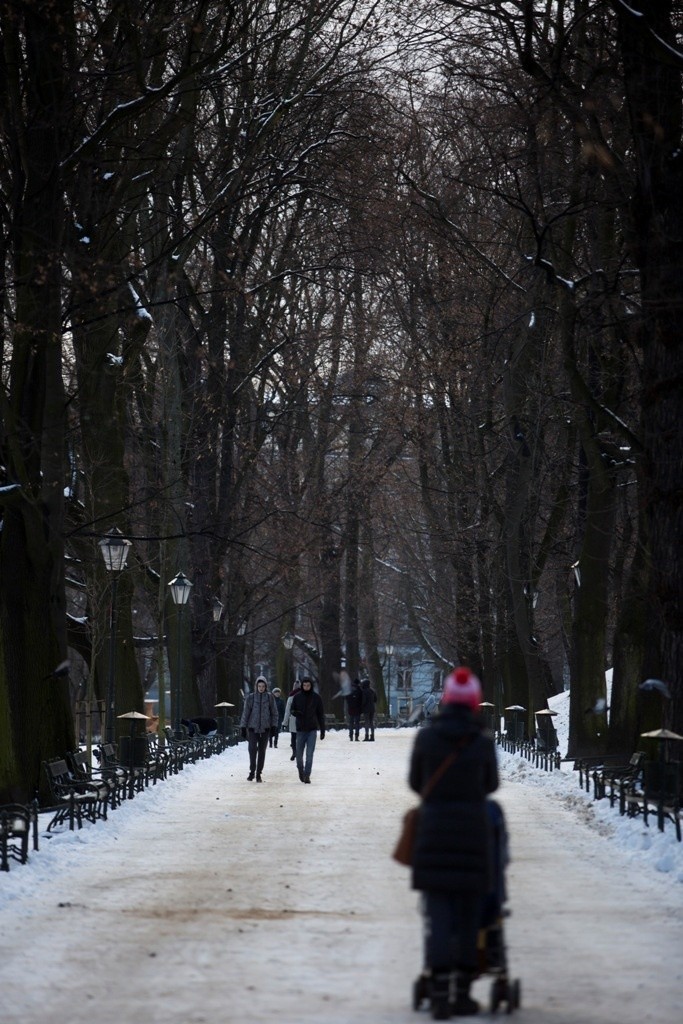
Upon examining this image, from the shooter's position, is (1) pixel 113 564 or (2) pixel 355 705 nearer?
(1) pixel 113 564

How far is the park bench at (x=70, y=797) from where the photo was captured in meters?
19.3

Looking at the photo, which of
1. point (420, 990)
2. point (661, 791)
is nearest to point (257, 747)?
point (661, 791)

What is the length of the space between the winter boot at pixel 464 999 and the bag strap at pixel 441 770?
0.89 m

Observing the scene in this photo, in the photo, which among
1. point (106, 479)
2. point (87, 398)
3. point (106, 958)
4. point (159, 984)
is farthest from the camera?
point (106, 479)

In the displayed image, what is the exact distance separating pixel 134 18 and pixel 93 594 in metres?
14.3

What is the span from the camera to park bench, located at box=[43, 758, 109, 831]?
1927 centimetres

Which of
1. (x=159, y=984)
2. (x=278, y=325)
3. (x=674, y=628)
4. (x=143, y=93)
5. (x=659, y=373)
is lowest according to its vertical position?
(x=159, y=984)

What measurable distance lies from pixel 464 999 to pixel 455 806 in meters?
0.95

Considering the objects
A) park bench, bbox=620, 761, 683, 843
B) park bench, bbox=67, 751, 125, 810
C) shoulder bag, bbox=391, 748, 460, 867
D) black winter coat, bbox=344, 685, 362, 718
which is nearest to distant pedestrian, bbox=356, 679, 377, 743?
black winter coat, bbox=344, 685, 362, 718

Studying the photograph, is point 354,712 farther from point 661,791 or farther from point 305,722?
point 661,791

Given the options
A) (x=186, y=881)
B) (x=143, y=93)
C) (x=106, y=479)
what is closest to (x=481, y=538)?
(x=106, y=479)

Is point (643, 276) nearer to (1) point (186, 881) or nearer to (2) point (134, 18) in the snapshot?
(2) point (134, 18)

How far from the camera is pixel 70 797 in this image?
1895cm

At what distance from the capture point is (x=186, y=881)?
14.9m
